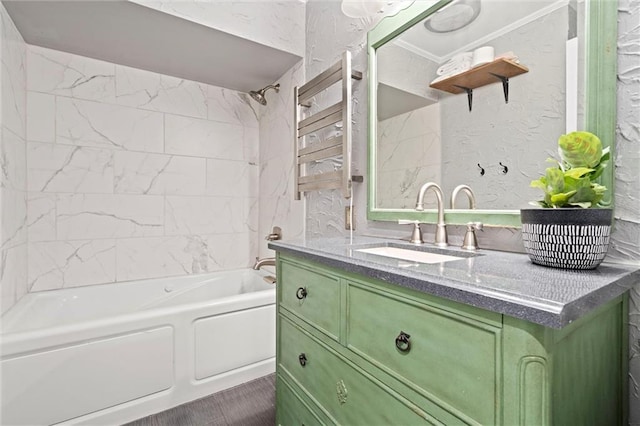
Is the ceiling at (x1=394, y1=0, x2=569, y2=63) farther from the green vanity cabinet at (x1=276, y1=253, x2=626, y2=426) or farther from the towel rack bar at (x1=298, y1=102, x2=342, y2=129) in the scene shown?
the green vanity cabinet at (x1=276, y1=253, x2=626, y2=426)

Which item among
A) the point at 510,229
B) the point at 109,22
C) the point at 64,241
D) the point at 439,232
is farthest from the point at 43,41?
the point at 510,229

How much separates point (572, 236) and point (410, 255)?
61cm

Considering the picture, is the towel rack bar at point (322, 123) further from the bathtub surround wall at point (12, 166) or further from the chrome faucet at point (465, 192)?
the bathtub surround wall at point (12, 166)

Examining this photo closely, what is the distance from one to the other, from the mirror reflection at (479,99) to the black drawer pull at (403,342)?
650 millimetres

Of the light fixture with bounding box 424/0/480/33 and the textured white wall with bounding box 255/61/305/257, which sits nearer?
the light fixture with bounding box 424/0/480/33

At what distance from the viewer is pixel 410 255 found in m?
1.28

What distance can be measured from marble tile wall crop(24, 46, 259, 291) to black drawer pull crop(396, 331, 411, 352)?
2370 mm

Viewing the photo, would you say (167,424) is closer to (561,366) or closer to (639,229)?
(561,366)

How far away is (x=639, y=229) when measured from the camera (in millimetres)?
810

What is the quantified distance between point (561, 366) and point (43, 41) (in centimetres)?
309

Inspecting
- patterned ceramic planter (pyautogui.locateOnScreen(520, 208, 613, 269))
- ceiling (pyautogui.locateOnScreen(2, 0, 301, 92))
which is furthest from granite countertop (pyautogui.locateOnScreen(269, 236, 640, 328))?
ceiling (pyautogui.locateOnScreen(2, 0, 301, 92))

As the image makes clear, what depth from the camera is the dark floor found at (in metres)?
1.66

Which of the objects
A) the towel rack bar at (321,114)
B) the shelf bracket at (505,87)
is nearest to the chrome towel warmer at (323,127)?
the towel rack bar at (321,114)

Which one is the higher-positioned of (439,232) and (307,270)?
(439,232)
